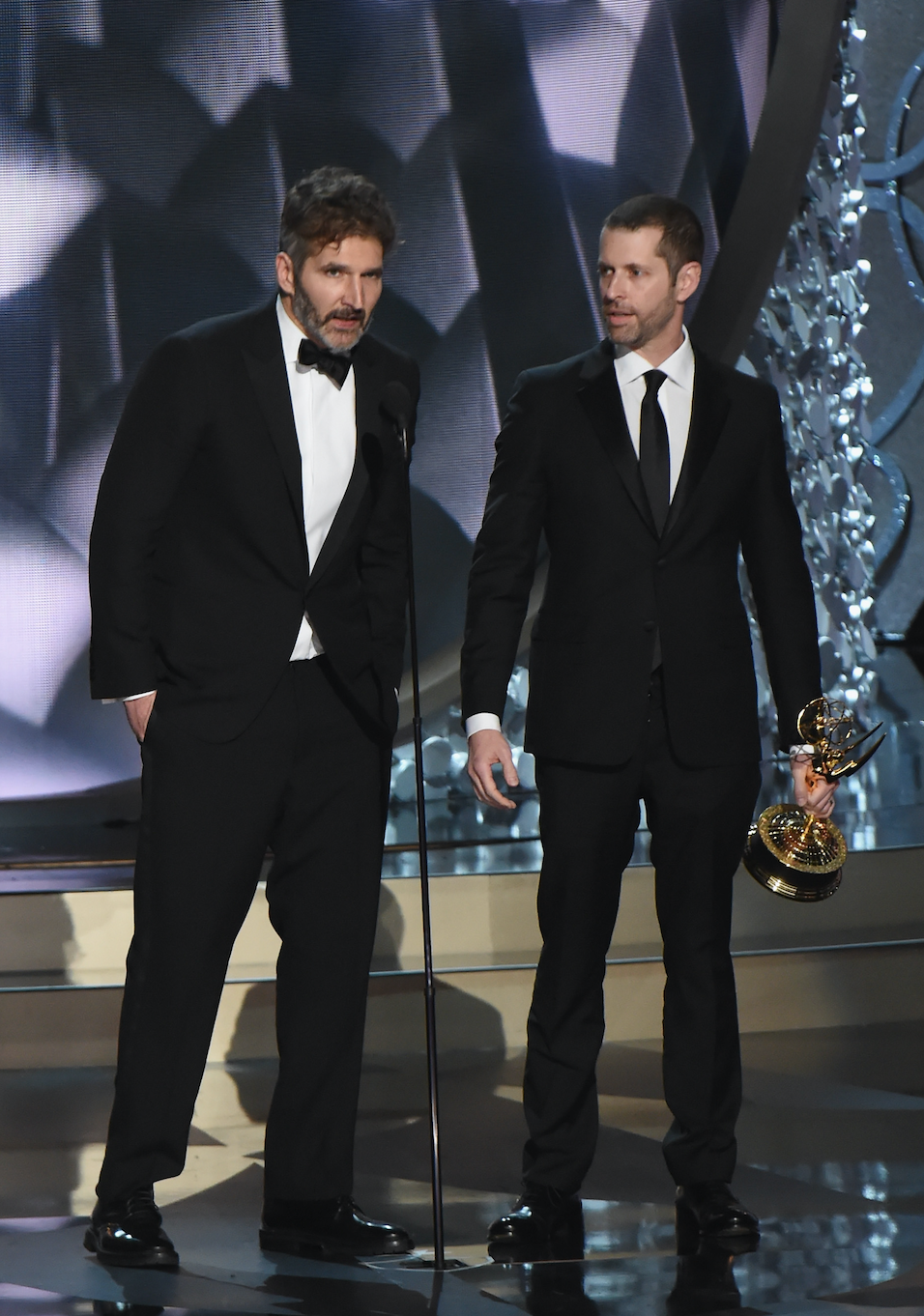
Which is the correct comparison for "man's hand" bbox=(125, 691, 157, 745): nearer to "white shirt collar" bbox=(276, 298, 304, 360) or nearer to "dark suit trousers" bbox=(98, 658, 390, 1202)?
"dark suit trousers" bbox=(98, 658, 390, 1202)

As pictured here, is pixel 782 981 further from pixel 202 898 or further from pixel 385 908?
pixel 202 898

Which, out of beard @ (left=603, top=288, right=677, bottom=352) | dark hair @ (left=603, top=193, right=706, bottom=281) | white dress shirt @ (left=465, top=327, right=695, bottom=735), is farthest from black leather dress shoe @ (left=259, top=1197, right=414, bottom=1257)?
dark hair @ (left=603, top=193, right=706, bottom=281)

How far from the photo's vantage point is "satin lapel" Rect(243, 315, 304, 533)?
2.47 metres

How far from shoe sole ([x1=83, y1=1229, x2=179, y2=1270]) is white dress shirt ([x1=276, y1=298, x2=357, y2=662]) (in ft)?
3.07

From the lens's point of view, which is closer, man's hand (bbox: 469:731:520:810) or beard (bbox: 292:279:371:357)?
beard (bbox: 292:279:371:357)

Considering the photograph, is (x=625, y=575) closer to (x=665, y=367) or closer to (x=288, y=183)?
(x=665, y=367)

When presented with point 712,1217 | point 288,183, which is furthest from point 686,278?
point 288,183

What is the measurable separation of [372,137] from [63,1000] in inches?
107

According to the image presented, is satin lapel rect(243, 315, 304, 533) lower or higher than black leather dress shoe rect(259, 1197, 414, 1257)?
higher

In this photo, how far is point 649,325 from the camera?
2.49 metres

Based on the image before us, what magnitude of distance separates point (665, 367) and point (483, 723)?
→ 26.1 inches

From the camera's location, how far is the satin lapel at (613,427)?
8.30ft

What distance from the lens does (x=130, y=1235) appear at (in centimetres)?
238

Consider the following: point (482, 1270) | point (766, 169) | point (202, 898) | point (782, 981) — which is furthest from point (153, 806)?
point (766, 169)
